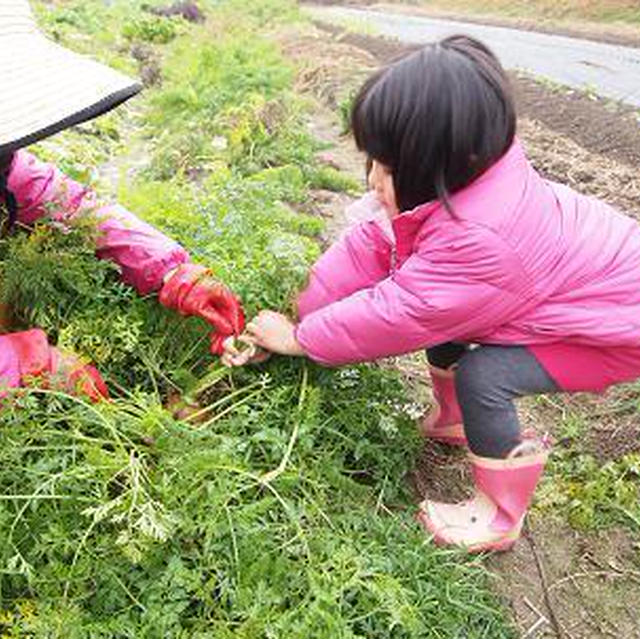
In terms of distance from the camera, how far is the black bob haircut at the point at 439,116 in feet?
6.14

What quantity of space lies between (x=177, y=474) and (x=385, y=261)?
940 mm

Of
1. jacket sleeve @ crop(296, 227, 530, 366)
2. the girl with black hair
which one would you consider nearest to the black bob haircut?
the girl with black hair

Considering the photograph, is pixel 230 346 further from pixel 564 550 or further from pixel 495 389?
pixel 564 550

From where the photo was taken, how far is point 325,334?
2135mm

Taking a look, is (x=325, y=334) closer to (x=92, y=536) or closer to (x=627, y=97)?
(x=92, y=536)

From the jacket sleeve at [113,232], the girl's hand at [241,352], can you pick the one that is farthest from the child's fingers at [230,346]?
the jacket sleeve at [113,232]

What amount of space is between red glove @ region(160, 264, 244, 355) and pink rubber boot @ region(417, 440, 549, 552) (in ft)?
2.38

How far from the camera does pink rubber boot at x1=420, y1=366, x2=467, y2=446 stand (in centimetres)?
256

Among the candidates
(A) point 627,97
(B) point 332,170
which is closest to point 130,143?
(B) point 332,170

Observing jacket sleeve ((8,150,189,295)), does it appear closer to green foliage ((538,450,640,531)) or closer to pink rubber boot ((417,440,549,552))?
pink rubber boot ((417,440,549,552))

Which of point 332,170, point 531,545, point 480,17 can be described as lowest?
point 480,17

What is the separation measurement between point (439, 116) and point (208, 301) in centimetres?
84

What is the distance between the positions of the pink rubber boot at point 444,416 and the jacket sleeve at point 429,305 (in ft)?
1.35

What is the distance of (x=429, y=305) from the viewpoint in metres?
2.01
